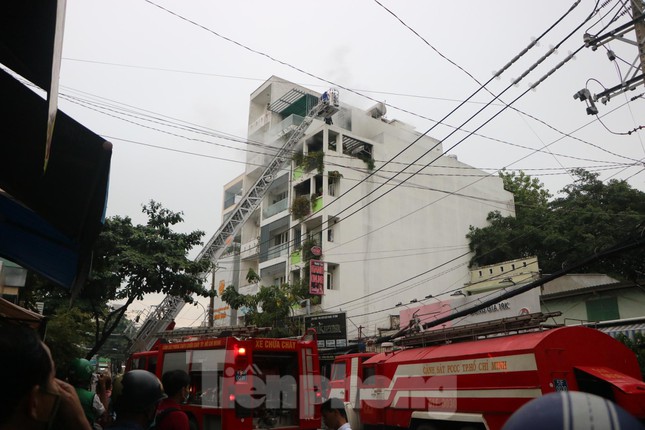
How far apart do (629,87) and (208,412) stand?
13194 millimetres

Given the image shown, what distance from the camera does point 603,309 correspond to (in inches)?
792

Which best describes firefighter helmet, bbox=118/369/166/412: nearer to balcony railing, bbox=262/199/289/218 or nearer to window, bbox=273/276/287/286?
window, bbox=273/276/287/286

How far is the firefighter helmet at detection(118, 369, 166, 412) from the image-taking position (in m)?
3.51

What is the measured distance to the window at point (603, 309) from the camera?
19.7 meters

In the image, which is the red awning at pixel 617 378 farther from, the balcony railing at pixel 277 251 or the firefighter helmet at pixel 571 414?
the balcony railing at pixel 277 251

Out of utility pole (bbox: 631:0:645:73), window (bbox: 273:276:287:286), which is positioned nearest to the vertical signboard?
window (bbox: 273:276:287:286)

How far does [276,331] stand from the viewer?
27250 millimetres

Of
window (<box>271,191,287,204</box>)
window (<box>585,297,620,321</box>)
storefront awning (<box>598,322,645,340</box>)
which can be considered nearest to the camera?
storefront awning (<box>598,322,645,340</box>)

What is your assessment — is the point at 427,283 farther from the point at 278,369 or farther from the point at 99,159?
the point at 99,159

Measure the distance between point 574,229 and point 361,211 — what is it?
12.8 metres

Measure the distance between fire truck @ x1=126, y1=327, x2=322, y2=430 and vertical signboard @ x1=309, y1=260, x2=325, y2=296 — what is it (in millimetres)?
16417

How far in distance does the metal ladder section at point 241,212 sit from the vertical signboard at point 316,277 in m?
5.57

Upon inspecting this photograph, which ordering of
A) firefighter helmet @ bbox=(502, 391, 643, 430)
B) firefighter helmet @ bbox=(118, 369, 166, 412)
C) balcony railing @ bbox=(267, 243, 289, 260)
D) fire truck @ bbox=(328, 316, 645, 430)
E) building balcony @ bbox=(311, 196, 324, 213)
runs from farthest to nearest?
balcony railing @ bbox=(267, 243, 289, 260) → building balcony @ bbox=(311, 196, 324, 213) → fire truck @ bbox=(328, 316, 645, 430) → firefighter helmet @ bbox=(118, 369, 166, 412) → firefighter helmet @ bbox=(502, 391, 643, 430)

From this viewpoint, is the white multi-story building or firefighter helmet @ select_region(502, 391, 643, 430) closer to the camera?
firefighter helmet @ select_region(502, 391, 643, 430)
